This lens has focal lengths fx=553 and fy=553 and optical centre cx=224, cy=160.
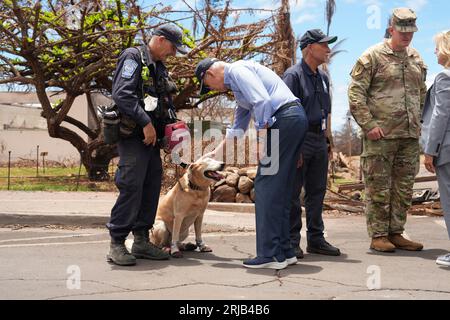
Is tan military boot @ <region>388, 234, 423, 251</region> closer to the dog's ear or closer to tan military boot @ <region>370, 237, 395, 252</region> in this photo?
tan military boot @ <region>370, 237, 395, 252</region>

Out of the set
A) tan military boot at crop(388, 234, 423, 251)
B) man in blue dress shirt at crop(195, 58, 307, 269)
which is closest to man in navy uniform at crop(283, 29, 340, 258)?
man in blue dress shirt at crop(195, 58, 307, 269)

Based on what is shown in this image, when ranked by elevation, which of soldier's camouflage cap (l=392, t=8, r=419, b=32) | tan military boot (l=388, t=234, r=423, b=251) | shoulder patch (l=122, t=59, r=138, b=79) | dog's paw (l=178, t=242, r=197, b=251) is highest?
soldier's camouflage cap (l=392, t=8, r=419, b=32)

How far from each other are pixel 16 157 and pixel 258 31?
85.8 ft

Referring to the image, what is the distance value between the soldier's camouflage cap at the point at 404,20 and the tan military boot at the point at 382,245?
7.16 ft

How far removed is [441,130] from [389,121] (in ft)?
2.38

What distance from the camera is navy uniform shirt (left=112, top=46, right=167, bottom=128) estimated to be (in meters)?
4.96

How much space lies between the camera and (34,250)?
19.7ft

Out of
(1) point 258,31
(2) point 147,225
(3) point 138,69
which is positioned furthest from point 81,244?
(1) point 258,31

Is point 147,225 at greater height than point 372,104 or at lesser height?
lesser

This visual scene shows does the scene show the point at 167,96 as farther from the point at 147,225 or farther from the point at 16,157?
the point at 16,157

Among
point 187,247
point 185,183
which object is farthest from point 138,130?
point 187,247

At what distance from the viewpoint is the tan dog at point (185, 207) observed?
5520 millimetres

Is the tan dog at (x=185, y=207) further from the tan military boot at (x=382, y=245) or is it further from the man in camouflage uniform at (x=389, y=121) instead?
the tan military boot at (x=382, y=245)

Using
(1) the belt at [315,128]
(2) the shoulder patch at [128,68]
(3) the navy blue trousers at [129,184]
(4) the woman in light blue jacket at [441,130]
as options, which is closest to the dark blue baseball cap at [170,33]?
(2) the shoulder patch at [128,68]
